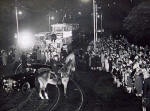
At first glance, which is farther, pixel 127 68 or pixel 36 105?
pixel 127 68

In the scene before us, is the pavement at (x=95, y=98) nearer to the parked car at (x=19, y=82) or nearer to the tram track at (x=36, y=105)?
the tram track at (x=36, y=105)

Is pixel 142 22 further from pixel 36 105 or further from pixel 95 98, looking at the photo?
pixel 36 105

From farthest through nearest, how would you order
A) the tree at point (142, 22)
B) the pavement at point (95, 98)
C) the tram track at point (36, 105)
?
the tree at point (142, 22) < the tram track at point (36, 105) < the pavement at point (95, 98)

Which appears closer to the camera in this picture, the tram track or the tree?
the tram track

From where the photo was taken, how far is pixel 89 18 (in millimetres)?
82438

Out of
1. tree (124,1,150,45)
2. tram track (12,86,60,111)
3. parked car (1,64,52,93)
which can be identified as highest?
tree (124,1,150,45)

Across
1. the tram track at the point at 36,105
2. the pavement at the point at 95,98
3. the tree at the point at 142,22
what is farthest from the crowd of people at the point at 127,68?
the tree at the point at 142,22

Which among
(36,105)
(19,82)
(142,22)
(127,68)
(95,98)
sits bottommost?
(36,105)

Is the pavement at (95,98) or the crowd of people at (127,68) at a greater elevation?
the crowd of people at (127,68)

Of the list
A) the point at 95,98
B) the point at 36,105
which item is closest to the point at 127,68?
the point at 95,98

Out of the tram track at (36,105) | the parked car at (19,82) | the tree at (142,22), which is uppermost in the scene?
the tree at (142,22)

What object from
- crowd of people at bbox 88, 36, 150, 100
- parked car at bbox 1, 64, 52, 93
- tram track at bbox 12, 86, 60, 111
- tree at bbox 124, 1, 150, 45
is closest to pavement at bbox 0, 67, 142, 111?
tram track at bbox 12, 86, 60, 111

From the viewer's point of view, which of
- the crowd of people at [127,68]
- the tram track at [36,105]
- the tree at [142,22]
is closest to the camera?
Result: the crowd of people at [127,68]

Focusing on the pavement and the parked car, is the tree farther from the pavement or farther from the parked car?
the parked car
